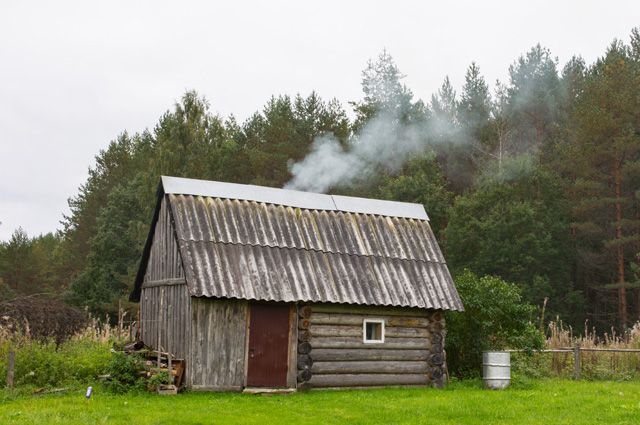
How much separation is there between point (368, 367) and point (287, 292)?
125 inches

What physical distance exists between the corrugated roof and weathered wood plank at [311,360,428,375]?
165 centimetres

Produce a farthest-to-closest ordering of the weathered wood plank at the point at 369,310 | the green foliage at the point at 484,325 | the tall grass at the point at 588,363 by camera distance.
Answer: the tall grass at the point at 588,363 → the green foliage at the point at 484,325 → the weathered wood plank at the point at 369,310

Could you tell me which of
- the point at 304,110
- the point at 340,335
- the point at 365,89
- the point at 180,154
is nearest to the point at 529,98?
the point at 365,89

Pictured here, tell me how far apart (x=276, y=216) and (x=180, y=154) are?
26.8 meters

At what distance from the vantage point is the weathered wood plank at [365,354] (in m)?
20.4

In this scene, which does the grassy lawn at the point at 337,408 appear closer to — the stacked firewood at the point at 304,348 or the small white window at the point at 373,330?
the stacked firewood at the point at 304,348

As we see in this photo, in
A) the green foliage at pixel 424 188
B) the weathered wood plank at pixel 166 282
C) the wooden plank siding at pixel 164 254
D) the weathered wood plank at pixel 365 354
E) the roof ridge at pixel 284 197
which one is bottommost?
the weathered wood plank at pixel 365 354

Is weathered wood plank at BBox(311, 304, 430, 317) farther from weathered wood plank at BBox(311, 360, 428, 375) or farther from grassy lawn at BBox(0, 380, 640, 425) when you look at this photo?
grassy lawn at BBox(0, 380, 640, 425)

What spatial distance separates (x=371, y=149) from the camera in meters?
47.2

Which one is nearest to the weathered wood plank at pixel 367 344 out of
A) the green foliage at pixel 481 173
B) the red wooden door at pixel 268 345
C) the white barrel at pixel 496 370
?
the red wooden door at pixel 268 345

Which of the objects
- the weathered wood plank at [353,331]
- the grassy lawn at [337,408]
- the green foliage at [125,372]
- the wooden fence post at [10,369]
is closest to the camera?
the grassy lawn at [337,408]

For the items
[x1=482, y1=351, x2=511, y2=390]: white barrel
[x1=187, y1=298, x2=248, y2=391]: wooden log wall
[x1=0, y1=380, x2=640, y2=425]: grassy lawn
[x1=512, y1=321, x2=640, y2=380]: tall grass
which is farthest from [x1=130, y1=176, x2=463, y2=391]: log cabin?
[x1=512, y1=321, x2=640, y2=380]: tall grass

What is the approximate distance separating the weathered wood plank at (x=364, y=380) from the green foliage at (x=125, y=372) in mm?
4266

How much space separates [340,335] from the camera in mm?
20703
